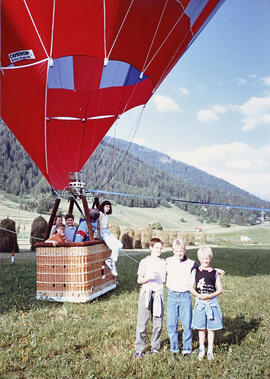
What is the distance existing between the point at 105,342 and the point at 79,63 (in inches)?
189

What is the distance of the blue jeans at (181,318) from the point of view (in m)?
3.33

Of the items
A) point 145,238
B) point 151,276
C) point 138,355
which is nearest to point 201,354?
point 138,355

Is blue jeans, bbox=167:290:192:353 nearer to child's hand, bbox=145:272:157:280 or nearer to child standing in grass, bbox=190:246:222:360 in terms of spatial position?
child standing in grass, bbox=190:246:222:360

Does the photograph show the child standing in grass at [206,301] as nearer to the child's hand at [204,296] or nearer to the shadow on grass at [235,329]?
the child's hand at [204,296]

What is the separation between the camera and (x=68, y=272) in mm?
5066

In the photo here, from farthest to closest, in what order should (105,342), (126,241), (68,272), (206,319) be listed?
(126,241)
(68,272)
(105,342)
(206,319)

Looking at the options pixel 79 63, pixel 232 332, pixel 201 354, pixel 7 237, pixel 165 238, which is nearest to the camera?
pixel 201 354

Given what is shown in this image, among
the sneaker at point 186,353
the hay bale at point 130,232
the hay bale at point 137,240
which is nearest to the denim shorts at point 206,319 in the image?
the sneaker at point 186,353

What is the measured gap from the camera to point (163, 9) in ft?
19.6

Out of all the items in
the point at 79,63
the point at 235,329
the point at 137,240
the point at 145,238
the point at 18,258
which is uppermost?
the point at 79,63

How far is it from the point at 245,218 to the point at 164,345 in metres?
98.9

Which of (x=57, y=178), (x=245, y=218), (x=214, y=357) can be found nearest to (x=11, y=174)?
(x=245, y=218)

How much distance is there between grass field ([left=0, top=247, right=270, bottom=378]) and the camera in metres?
2.96

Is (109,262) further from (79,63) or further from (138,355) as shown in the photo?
(79,63)
